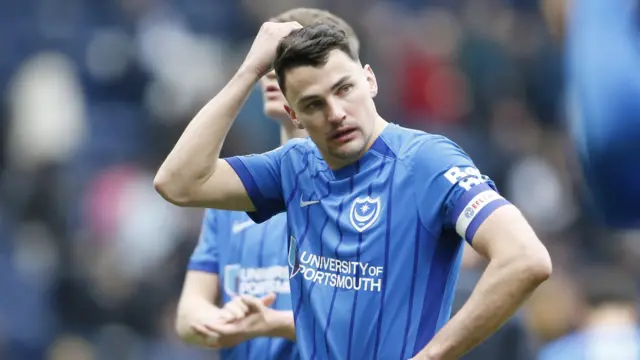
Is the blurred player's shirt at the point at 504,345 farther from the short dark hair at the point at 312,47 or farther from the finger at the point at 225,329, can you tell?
the short dark hair at the point at 312,47

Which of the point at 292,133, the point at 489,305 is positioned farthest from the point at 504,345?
the point at 489,305

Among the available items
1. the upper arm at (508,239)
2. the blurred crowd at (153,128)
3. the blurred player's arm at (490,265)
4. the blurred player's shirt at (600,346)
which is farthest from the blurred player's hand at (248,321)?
the blurred crowd at (153,128)

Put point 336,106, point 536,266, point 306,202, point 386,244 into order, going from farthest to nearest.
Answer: point 306,202 < point 336,106 < point 386,244 < point 536,266

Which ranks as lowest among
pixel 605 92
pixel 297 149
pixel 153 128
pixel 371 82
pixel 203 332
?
Answer: pixel 203 332

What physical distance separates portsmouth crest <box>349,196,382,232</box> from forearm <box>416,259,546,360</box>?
473mm

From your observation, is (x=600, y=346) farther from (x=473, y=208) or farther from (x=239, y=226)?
(x=473, y=208)

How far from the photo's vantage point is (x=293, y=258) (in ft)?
13.0

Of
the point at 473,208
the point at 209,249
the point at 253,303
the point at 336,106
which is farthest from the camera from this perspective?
the point at 209,249

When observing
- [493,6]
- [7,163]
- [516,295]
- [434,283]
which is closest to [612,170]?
[516,295]

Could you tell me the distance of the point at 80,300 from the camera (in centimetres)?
1074

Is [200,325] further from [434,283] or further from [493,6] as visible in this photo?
[493,6]

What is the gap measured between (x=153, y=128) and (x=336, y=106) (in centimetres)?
876

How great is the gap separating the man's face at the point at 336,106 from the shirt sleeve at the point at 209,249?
1.27 metres

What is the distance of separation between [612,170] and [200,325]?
109 inches
